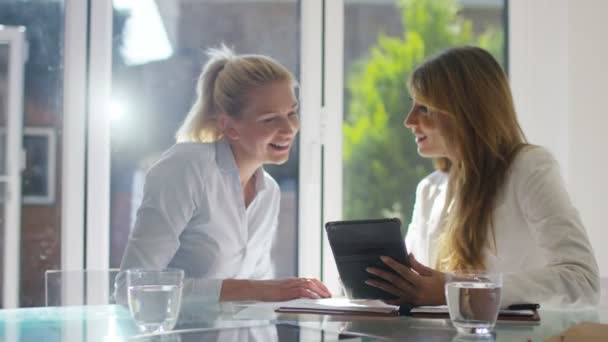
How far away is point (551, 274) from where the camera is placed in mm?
1877

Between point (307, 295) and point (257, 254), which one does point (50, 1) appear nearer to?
point (257, 254)

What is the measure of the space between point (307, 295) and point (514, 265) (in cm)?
60

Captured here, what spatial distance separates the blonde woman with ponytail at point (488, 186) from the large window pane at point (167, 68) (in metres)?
1.02

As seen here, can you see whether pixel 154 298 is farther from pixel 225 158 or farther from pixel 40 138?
pixel 40 138

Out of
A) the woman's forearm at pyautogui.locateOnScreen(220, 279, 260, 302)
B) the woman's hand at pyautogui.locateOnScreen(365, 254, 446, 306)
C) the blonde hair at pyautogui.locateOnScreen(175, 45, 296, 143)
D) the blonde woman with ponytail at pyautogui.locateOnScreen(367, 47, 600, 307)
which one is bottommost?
the woman's forearm at pyautogui.locateOnScreen(220, 279, 260, 302)

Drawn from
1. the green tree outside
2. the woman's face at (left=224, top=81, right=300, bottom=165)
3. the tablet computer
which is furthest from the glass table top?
the green tree outside

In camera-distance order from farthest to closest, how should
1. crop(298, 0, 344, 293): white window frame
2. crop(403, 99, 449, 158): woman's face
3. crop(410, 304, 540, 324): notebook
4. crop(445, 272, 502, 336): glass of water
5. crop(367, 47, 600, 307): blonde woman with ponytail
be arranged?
crop(298, 0, 344, 293): white window frame → crop(403, 99, 449, 158): woman's face → crop(367, 47, 600, 307): blonde woman with ponytail → crop(410, 304, 540, 324): notebook → crop(445, 272, 502, 336): glass of water

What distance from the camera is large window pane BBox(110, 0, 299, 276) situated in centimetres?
321

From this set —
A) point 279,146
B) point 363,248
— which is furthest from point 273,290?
point 279,146

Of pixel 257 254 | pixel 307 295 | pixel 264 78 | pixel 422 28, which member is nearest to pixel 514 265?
pixel 307 295

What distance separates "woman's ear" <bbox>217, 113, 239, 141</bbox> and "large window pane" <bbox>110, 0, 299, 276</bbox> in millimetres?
673

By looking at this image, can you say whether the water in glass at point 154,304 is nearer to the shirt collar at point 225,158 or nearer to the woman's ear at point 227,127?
the shirt collar at point 225,158

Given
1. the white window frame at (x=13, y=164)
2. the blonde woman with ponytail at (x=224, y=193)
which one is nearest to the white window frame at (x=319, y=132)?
the blonde woman with ponytail at (x=224, y=193)

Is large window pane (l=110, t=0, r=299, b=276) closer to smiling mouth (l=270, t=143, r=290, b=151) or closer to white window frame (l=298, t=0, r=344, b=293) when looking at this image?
white window frame (l=298, t=0, r=344, b=293)
